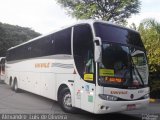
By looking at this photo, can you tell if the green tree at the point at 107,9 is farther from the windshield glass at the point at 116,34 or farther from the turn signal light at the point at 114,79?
the turn signal light at the point at 114,79

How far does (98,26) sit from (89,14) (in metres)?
14.1

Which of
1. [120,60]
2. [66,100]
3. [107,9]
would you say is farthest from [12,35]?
[120,60]

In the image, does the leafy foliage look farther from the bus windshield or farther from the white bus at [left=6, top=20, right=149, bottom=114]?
the bus windshield

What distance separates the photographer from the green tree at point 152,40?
54.3 feet

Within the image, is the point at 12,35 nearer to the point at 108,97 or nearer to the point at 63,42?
the point at 63,42

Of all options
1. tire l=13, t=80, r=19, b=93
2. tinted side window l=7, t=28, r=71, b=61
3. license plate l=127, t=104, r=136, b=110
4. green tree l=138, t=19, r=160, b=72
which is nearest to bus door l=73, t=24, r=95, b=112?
tinted side window l=7, t=28, r=71, b=61

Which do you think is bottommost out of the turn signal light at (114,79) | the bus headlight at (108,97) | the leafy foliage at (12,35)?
the bus headlight at (108,97)

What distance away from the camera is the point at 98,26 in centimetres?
997

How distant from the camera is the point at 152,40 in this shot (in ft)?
57.6

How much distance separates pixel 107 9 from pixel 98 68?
53.4ft

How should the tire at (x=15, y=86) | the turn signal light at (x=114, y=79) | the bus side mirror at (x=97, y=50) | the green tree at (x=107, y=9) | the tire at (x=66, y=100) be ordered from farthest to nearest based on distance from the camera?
the green tree at (x=107, y=9)
the tire at (x=15, y=86)
the tire at (x=66, y=100)
the turn signal light at (x=114, y=79)
the bus side mirror at (x=97, y=50)

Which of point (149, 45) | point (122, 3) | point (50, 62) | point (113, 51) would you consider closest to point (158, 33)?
point (149, 45)

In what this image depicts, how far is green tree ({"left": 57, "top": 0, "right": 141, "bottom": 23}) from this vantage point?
24092mm

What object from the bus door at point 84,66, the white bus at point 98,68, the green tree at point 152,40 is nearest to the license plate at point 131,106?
the white bus at point 98,68
